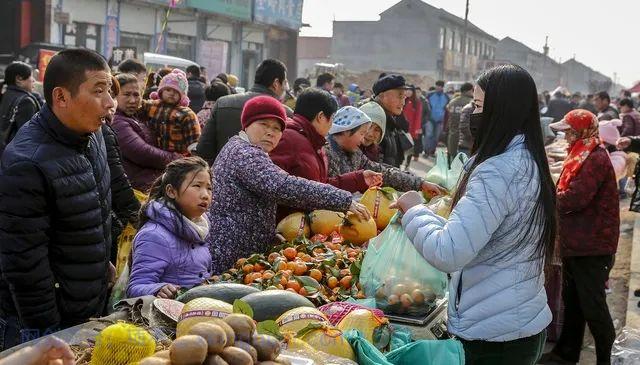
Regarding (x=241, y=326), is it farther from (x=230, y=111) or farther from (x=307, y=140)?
(x=230, y=111)

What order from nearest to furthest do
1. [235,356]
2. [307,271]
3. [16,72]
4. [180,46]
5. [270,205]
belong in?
[235,356] → [307,271] → [270,205] → [16,72] → [180,46]

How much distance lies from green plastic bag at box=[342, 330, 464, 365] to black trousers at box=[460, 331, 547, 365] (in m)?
0.14

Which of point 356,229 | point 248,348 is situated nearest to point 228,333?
point 248,348

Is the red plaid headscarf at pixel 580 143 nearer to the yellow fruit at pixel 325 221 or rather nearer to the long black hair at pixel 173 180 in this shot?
the yellow fruit at pixel 325 221

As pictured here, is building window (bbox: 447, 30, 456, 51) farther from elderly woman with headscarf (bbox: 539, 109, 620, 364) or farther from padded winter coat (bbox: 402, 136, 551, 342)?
padded winter coat (bbox: 402, 136, 551, 342)

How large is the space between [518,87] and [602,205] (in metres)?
3.09

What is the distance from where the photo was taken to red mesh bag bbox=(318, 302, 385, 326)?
10.3ft

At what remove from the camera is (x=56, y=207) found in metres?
2.94

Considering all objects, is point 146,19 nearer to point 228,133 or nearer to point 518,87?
point 228,133

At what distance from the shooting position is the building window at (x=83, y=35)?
73.4ft

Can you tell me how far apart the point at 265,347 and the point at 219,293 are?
3.15 feet

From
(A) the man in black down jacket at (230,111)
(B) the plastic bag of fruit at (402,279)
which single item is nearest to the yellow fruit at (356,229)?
(B) the plastic bag of fruit at (402,279)

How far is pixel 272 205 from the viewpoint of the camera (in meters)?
4.21

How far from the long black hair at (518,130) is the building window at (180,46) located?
86.0 feet
